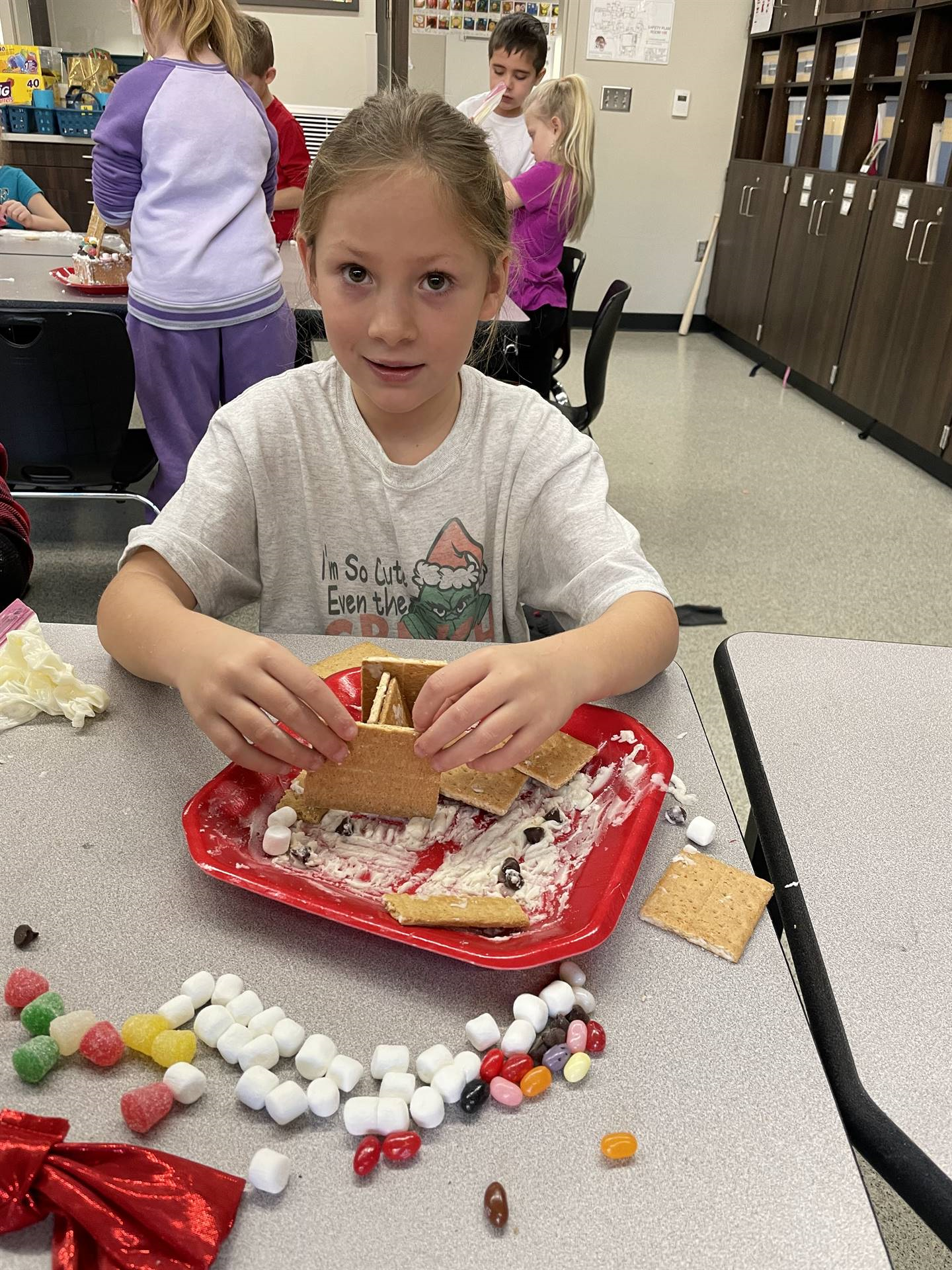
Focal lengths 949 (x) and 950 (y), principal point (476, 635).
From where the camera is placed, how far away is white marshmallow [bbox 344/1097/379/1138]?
1.61ft

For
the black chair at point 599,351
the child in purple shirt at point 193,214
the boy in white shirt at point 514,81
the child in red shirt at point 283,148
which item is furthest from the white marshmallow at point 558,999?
the boy in white shirt at point 514,81

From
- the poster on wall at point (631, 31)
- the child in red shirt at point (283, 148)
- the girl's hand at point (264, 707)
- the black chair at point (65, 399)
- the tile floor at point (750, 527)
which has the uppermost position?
the poster on wall at point (631, 31)

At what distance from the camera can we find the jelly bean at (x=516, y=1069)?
53 centimetres

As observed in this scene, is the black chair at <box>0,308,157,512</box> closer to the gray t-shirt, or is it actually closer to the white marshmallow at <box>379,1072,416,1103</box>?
the gray t-shirt

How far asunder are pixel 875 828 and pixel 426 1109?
1.44ft

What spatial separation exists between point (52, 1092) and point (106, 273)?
257cm

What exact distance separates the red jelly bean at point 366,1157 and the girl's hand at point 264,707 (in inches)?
10.6

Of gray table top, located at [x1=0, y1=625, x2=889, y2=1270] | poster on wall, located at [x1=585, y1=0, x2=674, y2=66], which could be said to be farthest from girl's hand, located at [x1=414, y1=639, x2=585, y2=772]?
poster on wall, located at [x1=585, y1=0, x2=674, y2=66]

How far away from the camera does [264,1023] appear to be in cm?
54

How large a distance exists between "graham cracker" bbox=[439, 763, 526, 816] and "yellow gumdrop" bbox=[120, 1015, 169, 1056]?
269 millimetres

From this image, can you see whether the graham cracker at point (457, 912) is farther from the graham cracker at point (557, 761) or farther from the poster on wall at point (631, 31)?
the poster on wall at point (631, 31)

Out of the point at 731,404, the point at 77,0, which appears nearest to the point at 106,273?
the point at 731,404

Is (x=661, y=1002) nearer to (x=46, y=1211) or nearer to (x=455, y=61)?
(x=46, y=1211)

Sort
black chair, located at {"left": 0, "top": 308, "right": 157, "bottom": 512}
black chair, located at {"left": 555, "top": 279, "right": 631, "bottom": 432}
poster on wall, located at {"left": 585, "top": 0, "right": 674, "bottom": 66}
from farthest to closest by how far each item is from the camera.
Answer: poster on wall, located at {"left": 585, "top": 0, "right": 674, "bottom": 66}
black chair, located at {"left": 555, "top": 279, "right": 631, "bottom": 432}
black chair, located at {"left": 0, "top": 308, "right": 157, "bottom": 512}
